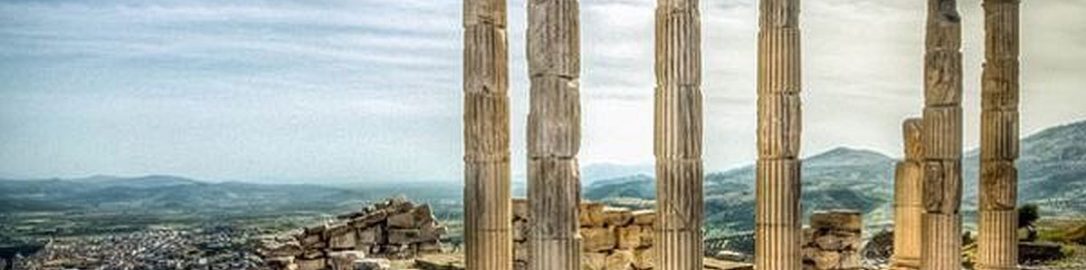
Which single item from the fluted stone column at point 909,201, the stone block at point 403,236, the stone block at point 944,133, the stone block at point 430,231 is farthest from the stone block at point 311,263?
the stone block at point 944,133

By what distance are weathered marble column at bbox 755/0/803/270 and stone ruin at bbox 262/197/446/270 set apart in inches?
362

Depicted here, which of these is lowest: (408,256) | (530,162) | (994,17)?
(408,256)

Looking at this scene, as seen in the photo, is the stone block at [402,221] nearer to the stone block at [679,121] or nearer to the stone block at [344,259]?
the stone block at [344,259]

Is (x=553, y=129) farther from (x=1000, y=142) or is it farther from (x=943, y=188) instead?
(x=1000, y=142)

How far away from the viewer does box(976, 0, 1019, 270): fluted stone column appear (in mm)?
27328

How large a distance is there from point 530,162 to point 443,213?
16239 millimetres

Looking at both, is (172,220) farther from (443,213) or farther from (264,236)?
(443,213)

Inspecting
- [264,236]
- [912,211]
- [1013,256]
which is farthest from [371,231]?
[1013,256]

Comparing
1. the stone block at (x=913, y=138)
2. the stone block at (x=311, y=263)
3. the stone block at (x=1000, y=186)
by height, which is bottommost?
the stone block at (x=311, y=263)

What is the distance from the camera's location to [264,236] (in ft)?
103

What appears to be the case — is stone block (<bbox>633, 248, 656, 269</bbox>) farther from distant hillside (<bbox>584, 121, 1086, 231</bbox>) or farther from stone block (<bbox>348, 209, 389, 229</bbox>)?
distant hillside (<bbox>584, 121, 1086, 231</bbox>)

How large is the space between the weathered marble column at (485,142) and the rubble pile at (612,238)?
527cm

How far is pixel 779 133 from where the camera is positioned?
2364cm

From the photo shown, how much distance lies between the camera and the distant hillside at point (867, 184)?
40156 millimetres
